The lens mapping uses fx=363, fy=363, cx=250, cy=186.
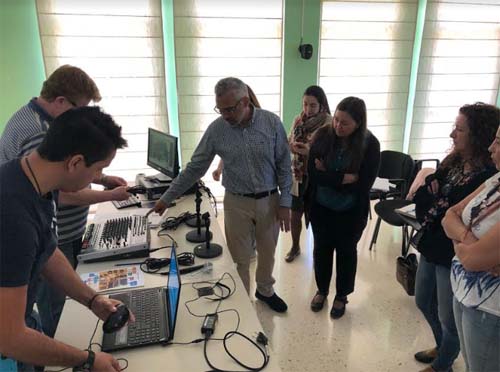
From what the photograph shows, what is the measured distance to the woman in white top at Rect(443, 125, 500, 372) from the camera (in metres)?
1.17

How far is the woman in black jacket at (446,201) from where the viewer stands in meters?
1.54

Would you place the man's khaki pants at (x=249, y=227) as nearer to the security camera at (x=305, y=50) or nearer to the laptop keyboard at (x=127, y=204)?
the laptop keyboard at (x=127, y=204)

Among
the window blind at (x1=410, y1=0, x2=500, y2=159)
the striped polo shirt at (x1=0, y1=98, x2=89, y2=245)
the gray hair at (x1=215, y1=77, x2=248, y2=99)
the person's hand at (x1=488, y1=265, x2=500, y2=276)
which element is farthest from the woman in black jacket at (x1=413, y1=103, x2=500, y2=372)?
the window blind at (x1=410, y1=0, x2=500, y2=159)

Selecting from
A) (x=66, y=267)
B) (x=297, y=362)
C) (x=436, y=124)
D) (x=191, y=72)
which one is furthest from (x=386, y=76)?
(x=66, y=267)

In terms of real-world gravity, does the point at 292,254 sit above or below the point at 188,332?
below

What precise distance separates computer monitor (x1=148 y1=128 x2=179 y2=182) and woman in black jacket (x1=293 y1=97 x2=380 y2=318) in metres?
0.95

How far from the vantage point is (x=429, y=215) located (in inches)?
66.5

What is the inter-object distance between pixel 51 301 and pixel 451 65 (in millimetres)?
4794

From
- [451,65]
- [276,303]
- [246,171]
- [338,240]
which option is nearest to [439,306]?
[338,240]

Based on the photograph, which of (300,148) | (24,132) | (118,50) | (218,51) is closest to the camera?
(24,132)

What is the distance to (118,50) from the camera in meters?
3.71

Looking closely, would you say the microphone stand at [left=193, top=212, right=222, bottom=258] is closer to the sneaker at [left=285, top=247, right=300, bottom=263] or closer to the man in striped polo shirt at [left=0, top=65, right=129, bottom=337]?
the man in striped polo shirt at [left=0, top=65, right=129, bottom=337]

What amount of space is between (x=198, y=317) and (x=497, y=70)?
5.06m

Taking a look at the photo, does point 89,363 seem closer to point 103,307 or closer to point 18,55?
point 103,307
